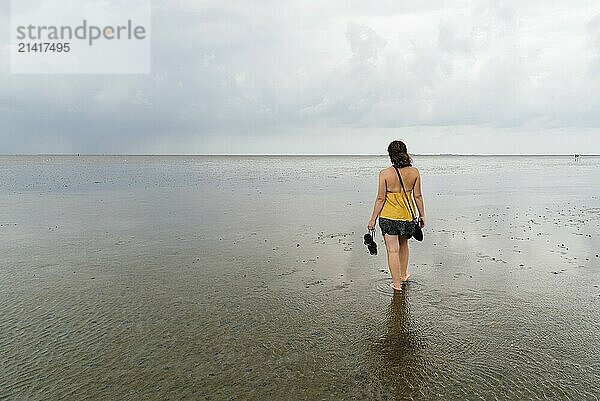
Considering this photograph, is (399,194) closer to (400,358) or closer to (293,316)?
(293,316)

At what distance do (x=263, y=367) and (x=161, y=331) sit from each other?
1666 millimetres

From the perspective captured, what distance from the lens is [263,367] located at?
16.9 ft

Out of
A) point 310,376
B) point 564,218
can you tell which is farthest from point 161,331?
point 564,218

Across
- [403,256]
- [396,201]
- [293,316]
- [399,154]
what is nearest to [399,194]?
[396,201]

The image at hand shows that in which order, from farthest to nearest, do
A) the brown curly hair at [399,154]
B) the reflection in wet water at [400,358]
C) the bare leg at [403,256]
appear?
the bare leg at [403,256] < the brown curly hair at [399,154] < the reflection in wet water at [400,358]

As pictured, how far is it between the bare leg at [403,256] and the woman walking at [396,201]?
21 centimetres

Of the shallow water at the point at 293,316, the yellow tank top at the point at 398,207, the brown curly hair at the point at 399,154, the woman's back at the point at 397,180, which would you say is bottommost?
the shallow water at the point at 293,316

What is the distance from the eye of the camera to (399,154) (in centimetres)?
766

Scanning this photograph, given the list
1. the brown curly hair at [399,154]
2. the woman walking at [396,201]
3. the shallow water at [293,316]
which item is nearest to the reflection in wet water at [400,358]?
the shallow water at [293,316]

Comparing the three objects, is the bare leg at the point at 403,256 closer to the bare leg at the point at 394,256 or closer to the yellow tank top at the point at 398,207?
the bare leg at the point at 394,256

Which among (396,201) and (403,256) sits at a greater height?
(396,201)

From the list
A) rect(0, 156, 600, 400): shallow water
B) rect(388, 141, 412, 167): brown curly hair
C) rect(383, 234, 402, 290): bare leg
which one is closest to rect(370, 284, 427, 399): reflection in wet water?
rect(0, 156, 600, 400): shallow water

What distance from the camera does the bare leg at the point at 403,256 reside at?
8.13 m

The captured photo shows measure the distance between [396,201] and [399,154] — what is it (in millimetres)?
730
